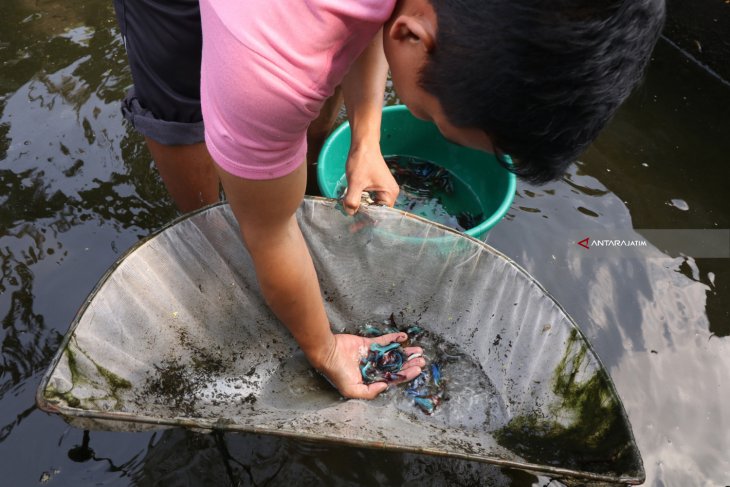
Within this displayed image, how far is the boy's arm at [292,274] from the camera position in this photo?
1.05 m

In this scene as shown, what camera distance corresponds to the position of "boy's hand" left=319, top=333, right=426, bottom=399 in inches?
62.9

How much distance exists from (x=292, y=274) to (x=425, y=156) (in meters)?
1.21

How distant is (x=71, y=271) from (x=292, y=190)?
1.23 metres

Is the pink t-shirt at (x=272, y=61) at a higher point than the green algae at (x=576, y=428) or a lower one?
higher

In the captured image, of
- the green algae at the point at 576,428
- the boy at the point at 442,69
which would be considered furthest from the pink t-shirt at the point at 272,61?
the green algae at the point at 576,428

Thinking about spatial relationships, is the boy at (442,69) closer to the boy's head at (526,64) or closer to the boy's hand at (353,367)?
the boy's head at (526,64)

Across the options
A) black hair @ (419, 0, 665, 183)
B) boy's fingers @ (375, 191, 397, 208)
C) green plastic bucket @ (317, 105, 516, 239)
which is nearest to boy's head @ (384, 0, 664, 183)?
black hair @ (419, 0, 665, 183)

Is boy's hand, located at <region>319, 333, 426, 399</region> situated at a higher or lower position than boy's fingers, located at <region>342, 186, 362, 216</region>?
lower

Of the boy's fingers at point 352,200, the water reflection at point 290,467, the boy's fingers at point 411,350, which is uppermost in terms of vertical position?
the boy's fingers at point 352,200

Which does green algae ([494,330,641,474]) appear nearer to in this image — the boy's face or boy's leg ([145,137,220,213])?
the boy's face

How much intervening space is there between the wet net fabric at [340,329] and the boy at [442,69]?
0.59 meters

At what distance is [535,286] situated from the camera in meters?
1.54

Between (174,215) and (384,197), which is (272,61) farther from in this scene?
(174,215)

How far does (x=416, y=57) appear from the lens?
0.78 m
